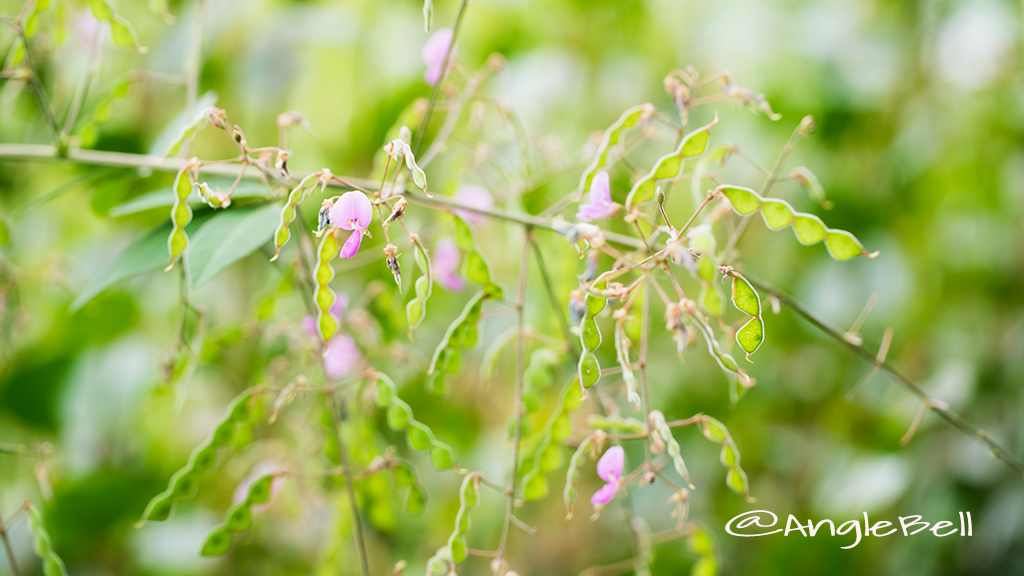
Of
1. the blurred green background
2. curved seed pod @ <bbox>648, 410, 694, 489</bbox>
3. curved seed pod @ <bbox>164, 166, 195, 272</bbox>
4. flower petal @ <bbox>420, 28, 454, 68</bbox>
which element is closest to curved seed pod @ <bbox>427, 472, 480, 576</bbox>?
curved seed pod @ <bbox>648, 410, 694, 489</bbox>

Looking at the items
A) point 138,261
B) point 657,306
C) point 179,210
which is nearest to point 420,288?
point 179,210

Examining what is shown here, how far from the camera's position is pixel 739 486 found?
49 cm

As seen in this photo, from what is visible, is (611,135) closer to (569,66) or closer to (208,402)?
(569,66)

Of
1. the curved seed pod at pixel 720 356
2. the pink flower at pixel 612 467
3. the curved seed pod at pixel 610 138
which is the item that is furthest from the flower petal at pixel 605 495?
the curved seed pod at pixel 610 138

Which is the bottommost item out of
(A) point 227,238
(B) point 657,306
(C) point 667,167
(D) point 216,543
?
(B) point 657,306

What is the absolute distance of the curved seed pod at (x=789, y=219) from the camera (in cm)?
41

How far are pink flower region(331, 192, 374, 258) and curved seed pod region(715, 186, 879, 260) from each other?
0.22m

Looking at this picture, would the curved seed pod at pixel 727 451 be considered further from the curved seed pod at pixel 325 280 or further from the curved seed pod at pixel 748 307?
the curved seed pod at pixel 325 280

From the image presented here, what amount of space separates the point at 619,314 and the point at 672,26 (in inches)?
44.3

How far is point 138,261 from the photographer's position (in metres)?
0.53

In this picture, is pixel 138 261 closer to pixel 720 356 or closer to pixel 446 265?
pixel 446 265

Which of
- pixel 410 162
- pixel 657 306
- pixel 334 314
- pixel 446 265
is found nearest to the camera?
pixel 410 162

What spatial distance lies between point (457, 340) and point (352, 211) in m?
0.16

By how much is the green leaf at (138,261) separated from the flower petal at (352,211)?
21 cm
